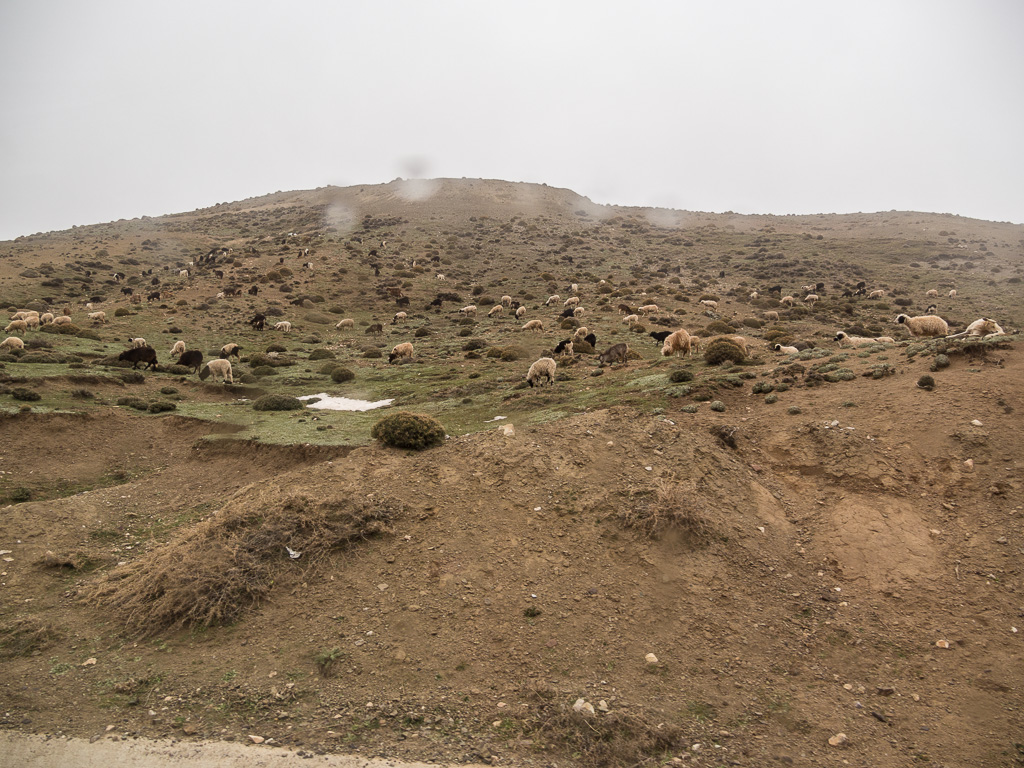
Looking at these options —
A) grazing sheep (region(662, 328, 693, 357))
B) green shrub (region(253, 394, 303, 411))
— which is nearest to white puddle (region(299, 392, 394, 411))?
green shrub (region(253, 394, 303, 411))

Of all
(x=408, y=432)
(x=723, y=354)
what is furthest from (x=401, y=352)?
(x=723, y=354)

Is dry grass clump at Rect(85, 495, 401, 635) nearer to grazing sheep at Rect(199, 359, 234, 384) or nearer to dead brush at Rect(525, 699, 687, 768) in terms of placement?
dead brush at Rect(525, 699, 687, 768)

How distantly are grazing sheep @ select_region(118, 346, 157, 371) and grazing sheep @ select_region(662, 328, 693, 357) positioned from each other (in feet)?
85.9

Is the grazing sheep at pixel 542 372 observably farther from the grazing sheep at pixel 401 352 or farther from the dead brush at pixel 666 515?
the grazing sheep at pixel 401 352

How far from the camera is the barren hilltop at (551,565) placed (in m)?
7.79

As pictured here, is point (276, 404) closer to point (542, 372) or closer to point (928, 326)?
point (542, 372)

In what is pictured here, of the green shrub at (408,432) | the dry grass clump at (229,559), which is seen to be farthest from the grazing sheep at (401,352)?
the dry grass clump at (229,559)

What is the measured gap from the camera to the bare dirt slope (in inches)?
302

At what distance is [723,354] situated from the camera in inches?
789

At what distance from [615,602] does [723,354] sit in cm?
1278

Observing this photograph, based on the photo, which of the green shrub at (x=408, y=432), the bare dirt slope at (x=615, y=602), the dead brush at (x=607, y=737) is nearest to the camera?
the dead brush at (x=607, y=737)

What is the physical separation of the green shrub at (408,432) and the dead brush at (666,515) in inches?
230

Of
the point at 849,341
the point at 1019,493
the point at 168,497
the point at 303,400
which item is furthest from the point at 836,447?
the point at 303,400

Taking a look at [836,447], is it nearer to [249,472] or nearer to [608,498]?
[608,498]
